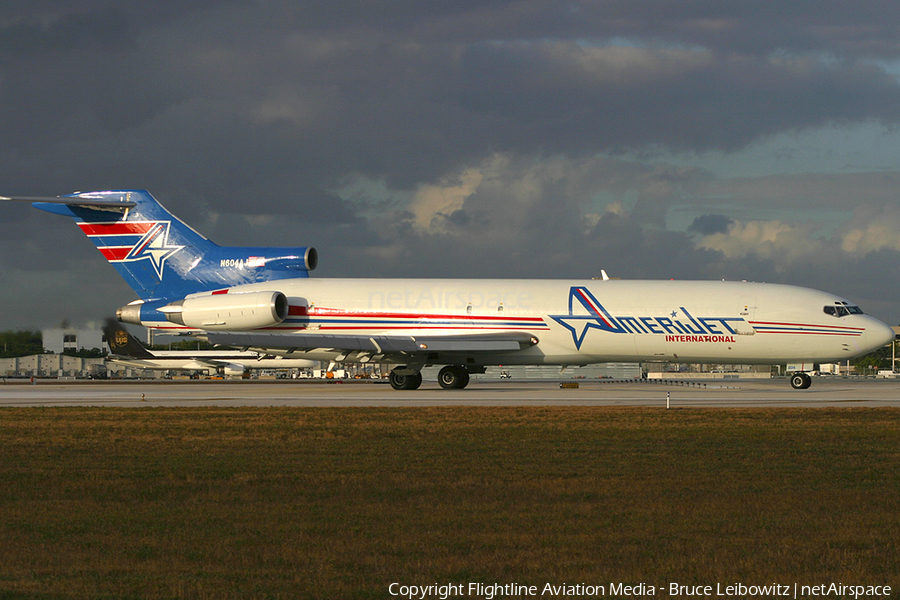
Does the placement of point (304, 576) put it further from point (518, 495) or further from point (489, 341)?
point (489, 341)

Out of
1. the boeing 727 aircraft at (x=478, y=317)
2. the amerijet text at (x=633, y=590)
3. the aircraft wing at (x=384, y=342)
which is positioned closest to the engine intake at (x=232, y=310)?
the boeing 727 aircraft at (x=478, y=317)

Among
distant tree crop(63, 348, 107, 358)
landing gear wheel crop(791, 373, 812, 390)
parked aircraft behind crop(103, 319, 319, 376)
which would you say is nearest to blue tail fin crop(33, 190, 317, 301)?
landing gear wheel crop(791, 373, 812, 390)

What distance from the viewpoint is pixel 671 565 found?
25.5 ft

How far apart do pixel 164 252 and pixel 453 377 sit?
15.2 m

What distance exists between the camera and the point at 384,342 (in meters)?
37.4

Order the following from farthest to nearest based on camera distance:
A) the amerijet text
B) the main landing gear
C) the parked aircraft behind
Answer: the parked aircraft behind
the main landing gear
the amerijet text

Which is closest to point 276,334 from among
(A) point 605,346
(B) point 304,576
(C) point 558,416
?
(A) point 605,346

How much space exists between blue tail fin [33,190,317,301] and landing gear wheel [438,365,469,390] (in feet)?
27.6

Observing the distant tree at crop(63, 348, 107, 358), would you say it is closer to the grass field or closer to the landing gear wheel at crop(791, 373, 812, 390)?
the landing gear wheel at crop(791, 373, 812, 390)

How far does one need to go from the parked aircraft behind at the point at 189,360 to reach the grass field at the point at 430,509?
64.9 meters

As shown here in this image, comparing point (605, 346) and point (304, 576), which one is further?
point (605, 346)

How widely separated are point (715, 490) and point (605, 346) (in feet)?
87.9

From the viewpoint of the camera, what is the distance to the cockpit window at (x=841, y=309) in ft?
123

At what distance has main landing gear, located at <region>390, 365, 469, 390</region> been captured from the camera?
131 ft
